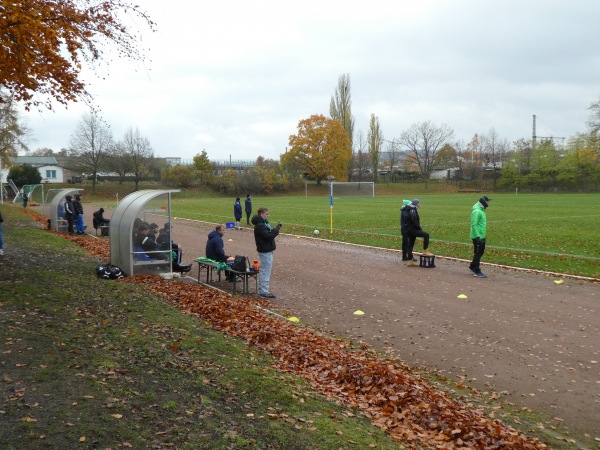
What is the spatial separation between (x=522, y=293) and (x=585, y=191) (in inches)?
3148

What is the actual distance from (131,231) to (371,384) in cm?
817

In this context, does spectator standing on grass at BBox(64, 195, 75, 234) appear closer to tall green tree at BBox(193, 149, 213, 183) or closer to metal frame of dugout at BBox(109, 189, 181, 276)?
metal frame of dugout at BBox(109, 189, 181, 276)

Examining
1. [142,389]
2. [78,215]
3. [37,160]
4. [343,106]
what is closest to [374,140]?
[343,106]

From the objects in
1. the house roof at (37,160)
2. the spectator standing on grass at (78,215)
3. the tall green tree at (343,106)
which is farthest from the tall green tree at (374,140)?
the spectator standing on grass at (78,215)

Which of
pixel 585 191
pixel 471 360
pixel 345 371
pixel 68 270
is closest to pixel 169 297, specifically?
pixel 68 270

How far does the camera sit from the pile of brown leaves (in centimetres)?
521

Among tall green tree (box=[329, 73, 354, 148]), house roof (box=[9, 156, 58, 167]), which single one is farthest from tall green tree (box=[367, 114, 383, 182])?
house roof (box=[9, 156, 58, 167])

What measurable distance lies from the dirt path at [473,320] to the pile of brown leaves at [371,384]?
78 centimetres

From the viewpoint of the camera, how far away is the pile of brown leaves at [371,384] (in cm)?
521

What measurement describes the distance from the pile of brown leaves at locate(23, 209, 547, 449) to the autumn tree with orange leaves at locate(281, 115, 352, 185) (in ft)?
259

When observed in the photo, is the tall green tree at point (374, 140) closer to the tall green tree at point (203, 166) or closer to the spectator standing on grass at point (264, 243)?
the tall green tree at point (203, 166)

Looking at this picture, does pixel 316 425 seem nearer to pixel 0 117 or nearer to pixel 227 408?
pixel 227 408

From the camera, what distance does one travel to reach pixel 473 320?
9594mm

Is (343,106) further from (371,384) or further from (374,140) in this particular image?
(371,384)
